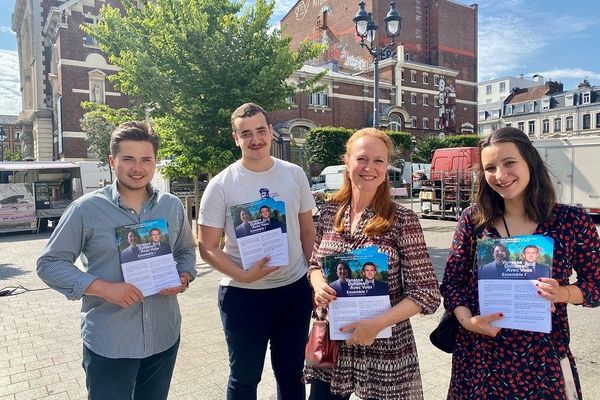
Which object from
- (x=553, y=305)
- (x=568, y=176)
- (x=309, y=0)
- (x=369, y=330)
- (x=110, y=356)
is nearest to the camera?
(x=553, y=305)

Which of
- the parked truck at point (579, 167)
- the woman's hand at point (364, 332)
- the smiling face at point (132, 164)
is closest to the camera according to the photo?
the woman's hand at point (364, 332)

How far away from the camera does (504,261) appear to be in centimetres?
189

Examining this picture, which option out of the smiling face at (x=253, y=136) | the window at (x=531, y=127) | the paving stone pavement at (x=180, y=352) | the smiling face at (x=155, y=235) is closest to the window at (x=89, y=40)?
the paving stone pavement at (x=180, y=352)

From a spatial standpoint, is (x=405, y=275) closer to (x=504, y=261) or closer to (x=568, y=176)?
(x=504, y=261)

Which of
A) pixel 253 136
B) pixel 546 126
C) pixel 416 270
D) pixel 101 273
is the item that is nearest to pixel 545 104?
pixel 546 126

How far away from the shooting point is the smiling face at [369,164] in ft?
7.14

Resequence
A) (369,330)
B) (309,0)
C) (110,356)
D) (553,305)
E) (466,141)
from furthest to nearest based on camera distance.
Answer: (309,0), (466,141), (110,356), (369,330), (553,305)

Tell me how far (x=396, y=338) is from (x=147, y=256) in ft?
4.42

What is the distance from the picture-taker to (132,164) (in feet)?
7.40

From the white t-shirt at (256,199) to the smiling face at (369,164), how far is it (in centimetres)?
66

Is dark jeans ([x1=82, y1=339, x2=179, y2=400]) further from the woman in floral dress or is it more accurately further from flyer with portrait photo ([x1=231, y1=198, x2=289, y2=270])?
the woman in floral dress

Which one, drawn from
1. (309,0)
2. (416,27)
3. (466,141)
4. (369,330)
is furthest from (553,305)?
(309,0)

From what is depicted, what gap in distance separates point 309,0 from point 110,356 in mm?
57744

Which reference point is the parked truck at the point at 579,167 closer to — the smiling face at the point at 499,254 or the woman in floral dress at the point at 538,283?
the woman in floral dress at the point at 538,283
